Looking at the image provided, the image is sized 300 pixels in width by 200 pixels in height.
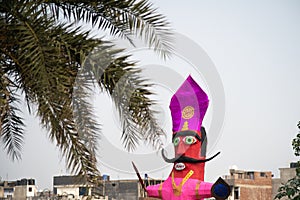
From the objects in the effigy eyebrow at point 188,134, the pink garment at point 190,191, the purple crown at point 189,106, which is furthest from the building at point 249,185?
the pink garment at point 190,191

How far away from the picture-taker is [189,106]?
1462 cm

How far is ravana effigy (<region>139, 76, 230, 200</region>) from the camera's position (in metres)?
13.8

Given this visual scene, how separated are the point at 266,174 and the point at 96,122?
3665cm

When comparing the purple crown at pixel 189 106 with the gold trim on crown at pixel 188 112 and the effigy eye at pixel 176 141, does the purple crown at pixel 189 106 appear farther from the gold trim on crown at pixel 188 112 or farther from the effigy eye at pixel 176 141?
the effigy eye at pixel 176 141

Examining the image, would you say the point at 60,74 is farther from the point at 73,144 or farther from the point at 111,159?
the point at 111,159

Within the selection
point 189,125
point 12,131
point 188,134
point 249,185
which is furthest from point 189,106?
point 249,185

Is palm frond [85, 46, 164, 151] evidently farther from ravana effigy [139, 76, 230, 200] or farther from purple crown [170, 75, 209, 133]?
purple crown [170, 75, 209, 133]

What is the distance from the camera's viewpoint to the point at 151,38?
7117mm

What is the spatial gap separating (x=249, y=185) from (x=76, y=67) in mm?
32520

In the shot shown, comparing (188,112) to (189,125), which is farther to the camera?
(188,112)

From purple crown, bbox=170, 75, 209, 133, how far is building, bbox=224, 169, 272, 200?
22.3m

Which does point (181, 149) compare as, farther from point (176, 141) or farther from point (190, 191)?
point (190, 191)

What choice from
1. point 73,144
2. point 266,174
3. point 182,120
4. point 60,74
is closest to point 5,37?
point 60,74

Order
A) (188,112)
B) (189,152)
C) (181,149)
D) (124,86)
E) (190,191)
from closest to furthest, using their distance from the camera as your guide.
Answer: (124,86)
(190,191)
(189,152)
(181,149)
(188,112)
